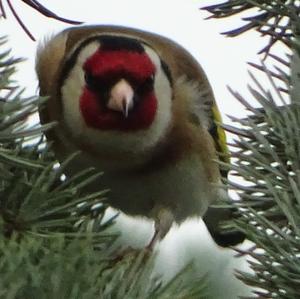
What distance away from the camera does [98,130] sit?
1449 mm

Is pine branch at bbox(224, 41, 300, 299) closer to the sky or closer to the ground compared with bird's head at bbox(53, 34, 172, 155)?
closer to the sky

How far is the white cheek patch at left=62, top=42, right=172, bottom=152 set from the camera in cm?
145

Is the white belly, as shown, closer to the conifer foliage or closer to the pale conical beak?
the pale conical beak

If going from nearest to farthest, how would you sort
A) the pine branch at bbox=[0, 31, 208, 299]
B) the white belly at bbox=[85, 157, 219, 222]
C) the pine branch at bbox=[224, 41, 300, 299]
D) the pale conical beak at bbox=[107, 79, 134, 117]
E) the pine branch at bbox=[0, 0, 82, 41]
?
the pine branch at bbox=[0, 31, 208, 299] < the pine branch at bbox=[224, 41, 300, 299] < the pine branch at bbox=[0, 0, 82, 41] < the pale conical beak at bbox=[107, 79, 134, 117] < the white belly at bbox=[85, 157, 219, 222]

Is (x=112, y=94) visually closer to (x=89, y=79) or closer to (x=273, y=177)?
(x=89, y=79)

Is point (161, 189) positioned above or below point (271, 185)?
below

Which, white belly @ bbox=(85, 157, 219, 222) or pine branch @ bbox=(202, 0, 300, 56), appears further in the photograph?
white belly @ bbox=(85, 157, 219, 222)

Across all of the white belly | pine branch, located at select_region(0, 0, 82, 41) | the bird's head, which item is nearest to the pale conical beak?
the bird's head

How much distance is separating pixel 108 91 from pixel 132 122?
8 centimetres

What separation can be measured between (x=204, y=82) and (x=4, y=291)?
1.22 metres

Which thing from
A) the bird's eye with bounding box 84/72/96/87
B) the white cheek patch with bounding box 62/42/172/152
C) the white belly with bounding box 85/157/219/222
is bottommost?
the white belly with bounding box 85/157/219/222

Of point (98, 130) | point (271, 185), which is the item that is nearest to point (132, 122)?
point (98, 130)

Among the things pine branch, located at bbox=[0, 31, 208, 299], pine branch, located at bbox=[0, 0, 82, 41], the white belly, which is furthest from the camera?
the white belly

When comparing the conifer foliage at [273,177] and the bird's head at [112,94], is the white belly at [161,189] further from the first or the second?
the conifer foliage at [273,177]
